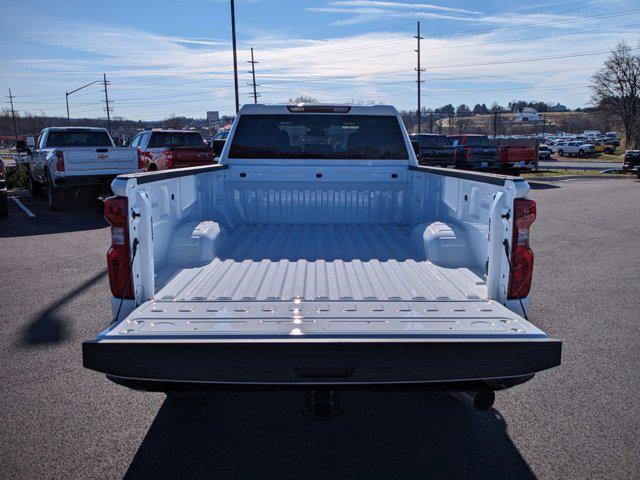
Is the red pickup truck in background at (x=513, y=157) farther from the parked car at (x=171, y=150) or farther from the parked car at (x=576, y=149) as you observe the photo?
the parked car at (x=576, y=149)

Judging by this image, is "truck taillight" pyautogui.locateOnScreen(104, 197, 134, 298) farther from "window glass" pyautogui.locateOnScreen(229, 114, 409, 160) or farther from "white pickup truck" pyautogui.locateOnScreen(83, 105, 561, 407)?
"window glass" pyautogui.locateOnScreen(229, 114, 409, 160)

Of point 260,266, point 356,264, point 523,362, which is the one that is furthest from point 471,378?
point 260,266

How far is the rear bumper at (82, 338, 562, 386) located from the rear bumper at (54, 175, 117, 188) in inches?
457

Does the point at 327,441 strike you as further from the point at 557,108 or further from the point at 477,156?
the point at 557,108

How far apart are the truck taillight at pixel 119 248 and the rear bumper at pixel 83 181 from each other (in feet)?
35.9

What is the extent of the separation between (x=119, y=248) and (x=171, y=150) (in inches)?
538

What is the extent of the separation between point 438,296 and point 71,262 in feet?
22.8

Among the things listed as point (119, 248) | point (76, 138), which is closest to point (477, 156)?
point (76, 138)

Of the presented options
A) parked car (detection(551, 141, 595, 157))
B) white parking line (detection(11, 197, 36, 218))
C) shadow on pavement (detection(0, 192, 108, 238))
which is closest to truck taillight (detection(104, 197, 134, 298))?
shadow on pavement (detection(0, 192, 108, 238))

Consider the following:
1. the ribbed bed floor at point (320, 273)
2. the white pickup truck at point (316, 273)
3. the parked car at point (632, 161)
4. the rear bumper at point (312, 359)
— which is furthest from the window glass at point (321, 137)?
the parked car at point (632, 161)

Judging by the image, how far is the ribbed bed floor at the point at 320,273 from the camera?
11.2 ft

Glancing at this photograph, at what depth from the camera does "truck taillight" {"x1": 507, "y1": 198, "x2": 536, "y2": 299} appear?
3.11 meters

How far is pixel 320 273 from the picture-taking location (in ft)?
12.8

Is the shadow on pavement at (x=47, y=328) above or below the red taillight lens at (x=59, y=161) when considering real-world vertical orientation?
below
